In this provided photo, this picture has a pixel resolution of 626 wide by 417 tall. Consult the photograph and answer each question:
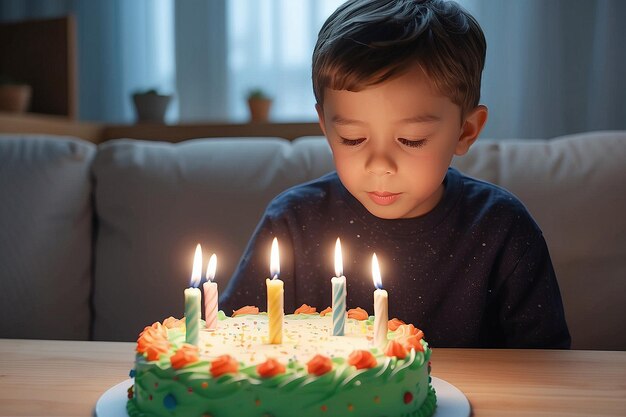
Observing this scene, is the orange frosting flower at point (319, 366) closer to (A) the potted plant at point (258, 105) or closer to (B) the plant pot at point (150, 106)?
(A) the potted plant at point (258, 105)

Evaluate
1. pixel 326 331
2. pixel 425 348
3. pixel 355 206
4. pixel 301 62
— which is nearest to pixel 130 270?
pixel 355 206

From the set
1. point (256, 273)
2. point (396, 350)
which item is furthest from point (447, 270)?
point (396, 350)

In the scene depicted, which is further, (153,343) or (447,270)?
(447,270)

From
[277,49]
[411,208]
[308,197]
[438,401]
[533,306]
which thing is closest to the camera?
[438,401]

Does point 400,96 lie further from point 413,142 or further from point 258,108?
point 258,108

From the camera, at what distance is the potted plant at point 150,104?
334 cm

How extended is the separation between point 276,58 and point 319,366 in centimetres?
295

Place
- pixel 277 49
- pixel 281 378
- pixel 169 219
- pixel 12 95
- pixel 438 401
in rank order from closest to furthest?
pixel 281 378
pixel 438 401
pixel 169 219
pixel 12 95
pixel 277 49

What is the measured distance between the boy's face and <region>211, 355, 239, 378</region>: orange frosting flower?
40 cm

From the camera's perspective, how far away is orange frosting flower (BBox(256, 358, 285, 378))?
79 centimetres

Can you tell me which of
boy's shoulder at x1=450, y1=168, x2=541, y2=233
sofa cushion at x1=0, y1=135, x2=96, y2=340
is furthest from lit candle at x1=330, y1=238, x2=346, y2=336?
sofa cushion at x1=0, y1=135, x2=96, y2=340

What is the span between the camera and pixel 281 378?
79 centimetres

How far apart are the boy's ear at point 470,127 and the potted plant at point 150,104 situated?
2.37 meters

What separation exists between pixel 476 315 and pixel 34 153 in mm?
1302
